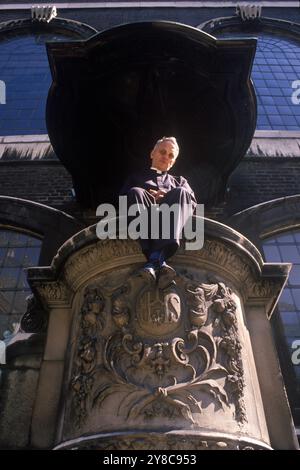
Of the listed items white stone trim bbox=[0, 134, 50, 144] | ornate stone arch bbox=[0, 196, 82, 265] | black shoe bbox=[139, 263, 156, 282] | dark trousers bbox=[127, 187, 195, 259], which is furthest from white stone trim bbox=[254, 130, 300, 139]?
black shoe bbox=[139, 263, 156, 282]

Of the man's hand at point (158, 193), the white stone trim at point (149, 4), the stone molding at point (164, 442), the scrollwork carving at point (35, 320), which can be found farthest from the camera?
the white stone trim at point (149, 4)

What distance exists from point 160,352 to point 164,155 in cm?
214

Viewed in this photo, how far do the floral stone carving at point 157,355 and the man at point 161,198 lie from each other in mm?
228

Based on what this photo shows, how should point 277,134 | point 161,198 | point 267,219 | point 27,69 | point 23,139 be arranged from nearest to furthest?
point 161,198, point 267,219, point 23,139, point 277,134, point 27,69

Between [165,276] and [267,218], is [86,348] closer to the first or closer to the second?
[165,276]

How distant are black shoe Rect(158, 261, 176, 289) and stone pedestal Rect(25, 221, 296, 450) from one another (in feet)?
0.23

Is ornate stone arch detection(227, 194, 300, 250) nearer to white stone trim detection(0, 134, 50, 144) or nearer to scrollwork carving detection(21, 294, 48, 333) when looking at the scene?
scrollwork carving detection(21, 294, 48, 333)

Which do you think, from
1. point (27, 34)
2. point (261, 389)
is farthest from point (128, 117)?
point (27, 34)

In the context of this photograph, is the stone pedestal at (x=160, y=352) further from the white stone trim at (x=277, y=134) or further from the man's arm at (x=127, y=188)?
the white stone trim at (x=277, y=134)

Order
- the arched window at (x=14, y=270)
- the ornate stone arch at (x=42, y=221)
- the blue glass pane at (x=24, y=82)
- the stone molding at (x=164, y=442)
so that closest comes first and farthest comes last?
the stone molding at (x=164, y=442)
the arched window at (x=14, y=270)
the ornate stone arch at (x=42, y=221)
the blue glass pane at (x=24, y=82)

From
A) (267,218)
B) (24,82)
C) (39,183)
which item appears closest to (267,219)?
(267,218)

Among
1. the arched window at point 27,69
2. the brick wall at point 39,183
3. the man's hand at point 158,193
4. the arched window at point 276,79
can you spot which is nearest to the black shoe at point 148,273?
the man's hand at point 158,193

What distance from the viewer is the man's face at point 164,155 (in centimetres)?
462

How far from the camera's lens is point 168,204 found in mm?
Result: 3906
